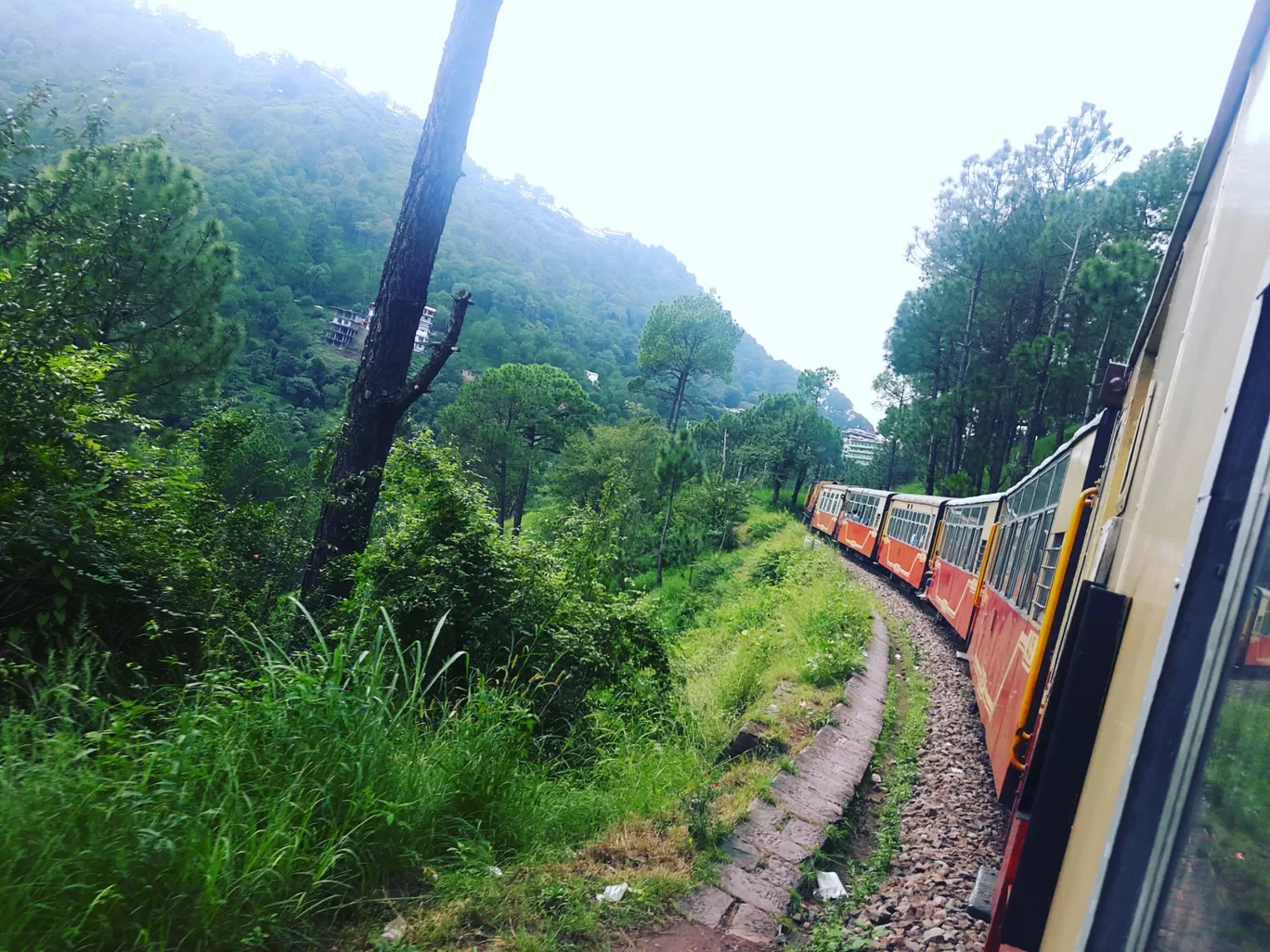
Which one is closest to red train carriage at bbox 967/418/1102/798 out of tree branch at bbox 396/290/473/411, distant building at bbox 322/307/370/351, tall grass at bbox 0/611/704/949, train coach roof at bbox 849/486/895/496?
tall grass at bbox 0/611/704/949

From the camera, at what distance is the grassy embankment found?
207cm

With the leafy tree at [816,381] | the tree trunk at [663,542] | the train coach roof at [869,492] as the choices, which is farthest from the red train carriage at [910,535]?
the leafy tree at [816,381]

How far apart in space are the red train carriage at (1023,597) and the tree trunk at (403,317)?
4242mm

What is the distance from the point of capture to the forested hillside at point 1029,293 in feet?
72.5

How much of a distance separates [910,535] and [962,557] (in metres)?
5.65

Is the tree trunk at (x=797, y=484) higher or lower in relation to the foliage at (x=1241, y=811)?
higher

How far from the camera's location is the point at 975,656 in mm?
7602

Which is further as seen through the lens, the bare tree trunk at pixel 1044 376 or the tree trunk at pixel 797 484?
the tree trunk at pixel 797 484

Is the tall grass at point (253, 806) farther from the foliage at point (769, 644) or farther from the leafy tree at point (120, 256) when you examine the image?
the foliage at point (769, 644)

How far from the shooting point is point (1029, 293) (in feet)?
90.5

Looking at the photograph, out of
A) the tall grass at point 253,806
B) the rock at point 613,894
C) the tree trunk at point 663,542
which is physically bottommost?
the tree trunk at point 663,542

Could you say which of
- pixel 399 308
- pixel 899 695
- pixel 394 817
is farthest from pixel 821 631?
pixel 394 817

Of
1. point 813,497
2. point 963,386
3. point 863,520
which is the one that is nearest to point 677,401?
point 813,497

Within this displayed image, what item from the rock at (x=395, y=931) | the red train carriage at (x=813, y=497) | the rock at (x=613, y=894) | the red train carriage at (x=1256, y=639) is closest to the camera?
the red train carriage at (x=1256, y=639)
